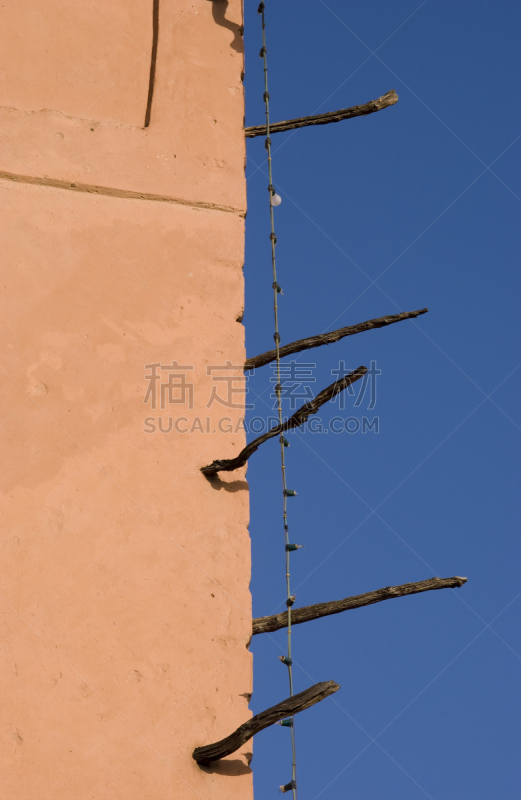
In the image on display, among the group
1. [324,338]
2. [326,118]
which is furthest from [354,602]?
[326,118]

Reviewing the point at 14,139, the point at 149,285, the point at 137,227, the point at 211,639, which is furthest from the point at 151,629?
the point at 14,139

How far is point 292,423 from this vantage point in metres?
4.10

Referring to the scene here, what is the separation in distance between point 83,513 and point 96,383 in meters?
0.59

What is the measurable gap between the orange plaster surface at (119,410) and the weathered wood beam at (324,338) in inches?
5.4

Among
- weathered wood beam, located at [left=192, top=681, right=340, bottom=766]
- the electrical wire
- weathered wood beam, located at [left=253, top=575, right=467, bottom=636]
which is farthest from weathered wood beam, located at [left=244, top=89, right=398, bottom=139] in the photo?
weathered wood beam, located at [left=192, top=681, right=340, bottom=766]

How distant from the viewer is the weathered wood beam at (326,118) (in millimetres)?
5051

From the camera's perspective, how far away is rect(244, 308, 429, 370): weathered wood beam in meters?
4.58

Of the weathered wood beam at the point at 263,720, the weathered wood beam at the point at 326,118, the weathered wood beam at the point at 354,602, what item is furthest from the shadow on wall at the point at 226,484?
the weathered wood beam at the point at 326,118

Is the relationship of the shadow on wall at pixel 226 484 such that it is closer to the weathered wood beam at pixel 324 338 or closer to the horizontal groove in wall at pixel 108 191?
the weathered wood beam at pixel 324 338

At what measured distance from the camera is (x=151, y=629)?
12.8 feet

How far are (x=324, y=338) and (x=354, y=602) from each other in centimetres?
123

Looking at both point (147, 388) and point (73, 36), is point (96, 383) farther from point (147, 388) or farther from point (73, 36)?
point (73, 36)

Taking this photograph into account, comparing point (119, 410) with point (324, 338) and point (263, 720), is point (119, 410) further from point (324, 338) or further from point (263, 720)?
point (263, 720)

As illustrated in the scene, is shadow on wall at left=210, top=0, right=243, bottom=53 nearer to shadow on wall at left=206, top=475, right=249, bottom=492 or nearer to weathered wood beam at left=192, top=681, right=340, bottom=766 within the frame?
shadow on wall at left=206, top=475, right=249, bottom=492
